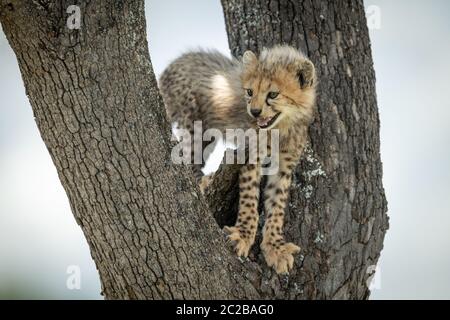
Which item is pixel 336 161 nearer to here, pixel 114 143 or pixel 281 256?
pixel 281 256

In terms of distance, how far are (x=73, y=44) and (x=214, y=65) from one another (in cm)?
256

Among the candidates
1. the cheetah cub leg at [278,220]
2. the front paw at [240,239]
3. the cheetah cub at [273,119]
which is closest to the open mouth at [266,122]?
the cheetah cub at [273,119]

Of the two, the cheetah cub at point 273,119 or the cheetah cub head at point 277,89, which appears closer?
the cheetah cub at point 273,119

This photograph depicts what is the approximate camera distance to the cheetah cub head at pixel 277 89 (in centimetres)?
501

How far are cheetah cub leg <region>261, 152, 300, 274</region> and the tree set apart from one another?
8 cm

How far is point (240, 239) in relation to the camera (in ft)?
15.8

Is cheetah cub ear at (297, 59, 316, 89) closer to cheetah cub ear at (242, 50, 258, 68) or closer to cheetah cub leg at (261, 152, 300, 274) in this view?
cheetah cub ear at (242, 50, 258, 68)

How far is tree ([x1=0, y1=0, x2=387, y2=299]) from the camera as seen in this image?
3.73m

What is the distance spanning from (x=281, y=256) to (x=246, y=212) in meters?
0.52

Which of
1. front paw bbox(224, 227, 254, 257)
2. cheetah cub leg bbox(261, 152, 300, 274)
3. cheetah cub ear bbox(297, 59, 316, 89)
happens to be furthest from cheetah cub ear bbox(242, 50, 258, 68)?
front paw bbox(224, 227, 254, 257)

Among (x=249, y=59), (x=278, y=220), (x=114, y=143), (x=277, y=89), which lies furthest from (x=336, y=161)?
(x=114, y=143)

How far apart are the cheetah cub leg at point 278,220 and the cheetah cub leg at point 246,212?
0.09 meters

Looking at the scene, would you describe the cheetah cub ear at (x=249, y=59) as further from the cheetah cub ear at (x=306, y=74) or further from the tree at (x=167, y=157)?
the cheetah cub ear at (x=306, y=74)
